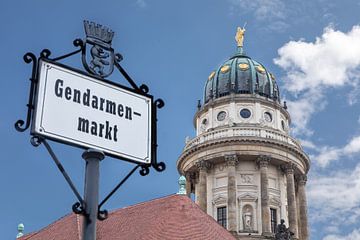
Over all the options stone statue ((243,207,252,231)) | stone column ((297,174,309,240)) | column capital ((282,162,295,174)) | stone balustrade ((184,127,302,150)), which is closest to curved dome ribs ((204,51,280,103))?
stone balustrade ((184,127,302,150))

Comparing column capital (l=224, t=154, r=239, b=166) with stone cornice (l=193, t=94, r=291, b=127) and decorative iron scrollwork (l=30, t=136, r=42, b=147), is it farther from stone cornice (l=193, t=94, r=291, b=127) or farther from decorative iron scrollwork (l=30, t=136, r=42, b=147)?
decorative iron scrollwork (l=30, t=136, r=42, b=147)

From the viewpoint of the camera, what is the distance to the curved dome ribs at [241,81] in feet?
228

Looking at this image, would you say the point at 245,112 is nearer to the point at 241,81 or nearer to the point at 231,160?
the point at 241,81

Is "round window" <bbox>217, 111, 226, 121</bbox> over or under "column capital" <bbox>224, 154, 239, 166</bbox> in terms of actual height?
over

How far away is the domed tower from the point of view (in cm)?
6450

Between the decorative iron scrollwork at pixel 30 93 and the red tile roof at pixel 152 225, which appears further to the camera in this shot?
the red tile roof at pixel 152 225

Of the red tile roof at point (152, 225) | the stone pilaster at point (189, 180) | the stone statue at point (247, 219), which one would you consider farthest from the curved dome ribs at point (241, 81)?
the red tile roof at point (152, 225)

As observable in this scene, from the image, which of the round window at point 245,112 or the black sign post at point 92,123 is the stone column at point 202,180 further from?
the black sign post at point 92,123

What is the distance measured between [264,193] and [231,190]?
10.6 feet

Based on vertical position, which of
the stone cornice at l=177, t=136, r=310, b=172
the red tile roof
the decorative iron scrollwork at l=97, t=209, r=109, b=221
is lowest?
the decorative iron scrollwork at l=97, t=209, r=109, b=221

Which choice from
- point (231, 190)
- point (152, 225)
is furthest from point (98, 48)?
point (231, 190)

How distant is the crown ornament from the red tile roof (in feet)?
93.0

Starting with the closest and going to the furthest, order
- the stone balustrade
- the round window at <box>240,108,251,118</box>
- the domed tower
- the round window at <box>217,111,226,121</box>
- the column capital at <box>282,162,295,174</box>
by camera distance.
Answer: the domed tower
the stone balustrade
the column capital at <box>282,162,295,174</box>
the round window at <box>240,108,251,118</box>
the round window at <box>217,111,226,121</box>

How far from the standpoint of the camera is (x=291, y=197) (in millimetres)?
65812
